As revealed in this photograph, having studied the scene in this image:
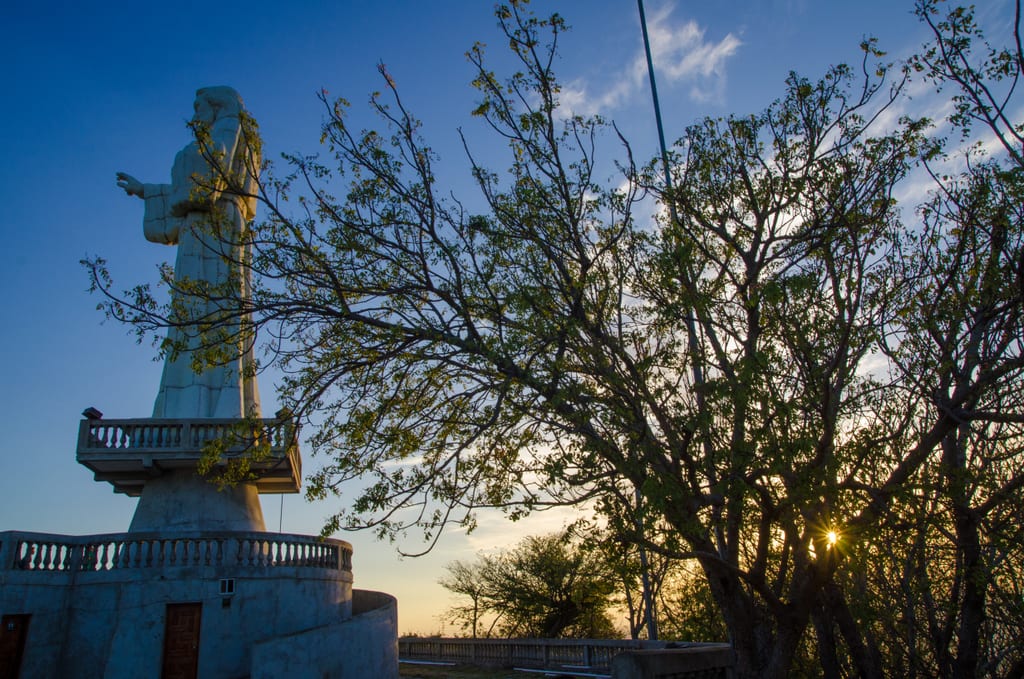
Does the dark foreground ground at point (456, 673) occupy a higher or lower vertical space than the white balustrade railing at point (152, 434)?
lower

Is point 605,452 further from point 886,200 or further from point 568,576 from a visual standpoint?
point 568,576

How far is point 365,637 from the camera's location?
743 inches

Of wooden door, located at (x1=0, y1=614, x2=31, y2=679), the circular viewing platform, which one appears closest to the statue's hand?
the circular viewing platform

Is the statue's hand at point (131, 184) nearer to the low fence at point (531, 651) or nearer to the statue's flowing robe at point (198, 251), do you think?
the statue's flowing robe at point (198, 251)

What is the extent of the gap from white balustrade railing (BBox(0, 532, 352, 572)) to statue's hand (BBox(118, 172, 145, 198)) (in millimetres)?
13471

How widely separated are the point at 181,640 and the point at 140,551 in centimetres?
237

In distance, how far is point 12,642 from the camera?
53.5ft

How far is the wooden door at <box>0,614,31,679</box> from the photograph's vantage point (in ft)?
52.9

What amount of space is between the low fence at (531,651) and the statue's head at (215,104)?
830 inches

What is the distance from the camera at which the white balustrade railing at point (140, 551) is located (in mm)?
17094

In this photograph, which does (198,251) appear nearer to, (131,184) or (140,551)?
(131,184)

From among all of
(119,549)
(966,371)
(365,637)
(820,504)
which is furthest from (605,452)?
(119,549)

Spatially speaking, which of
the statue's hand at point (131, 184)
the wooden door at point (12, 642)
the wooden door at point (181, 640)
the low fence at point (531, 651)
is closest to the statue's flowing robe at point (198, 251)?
the statue's hand at point (131, 184)

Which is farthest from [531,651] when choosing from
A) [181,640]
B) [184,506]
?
[184,506]
